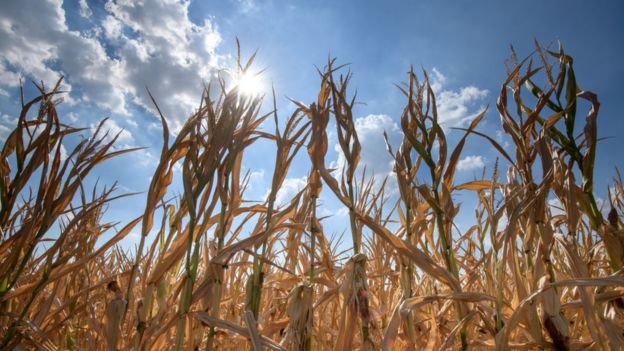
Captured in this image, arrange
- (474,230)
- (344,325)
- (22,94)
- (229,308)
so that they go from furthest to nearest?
(229,308), (474,230), (22,94), (344,325)

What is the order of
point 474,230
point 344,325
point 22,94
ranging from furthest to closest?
point 474,230 → point 22,94 → point 344,325

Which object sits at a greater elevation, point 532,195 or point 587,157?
point 587,157

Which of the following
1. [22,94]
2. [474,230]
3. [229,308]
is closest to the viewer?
[22,94]

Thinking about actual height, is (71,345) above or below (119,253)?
below

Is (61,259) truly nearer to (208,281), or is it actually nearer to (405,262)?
(208,281)

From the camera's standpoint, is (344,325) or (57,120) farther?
(57,120)

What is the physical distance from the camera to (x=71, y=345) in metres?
1.76

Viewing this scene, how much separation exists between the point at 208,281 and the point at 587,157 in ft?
3.49

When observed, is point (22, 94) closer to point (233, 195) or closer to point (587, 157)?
point (233, 195)

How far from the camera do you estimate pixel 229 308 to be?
5.70 feet

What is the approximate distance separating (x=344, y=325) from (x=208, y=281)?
0.34m

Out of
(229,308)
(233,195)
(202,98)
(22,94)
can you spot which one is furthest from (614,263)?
(22,94)

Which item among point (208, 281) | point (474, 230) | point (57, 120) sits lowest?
point (208, 281)

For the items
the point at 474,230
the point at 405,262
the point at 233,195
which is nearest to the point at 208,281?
the point at 233,195
